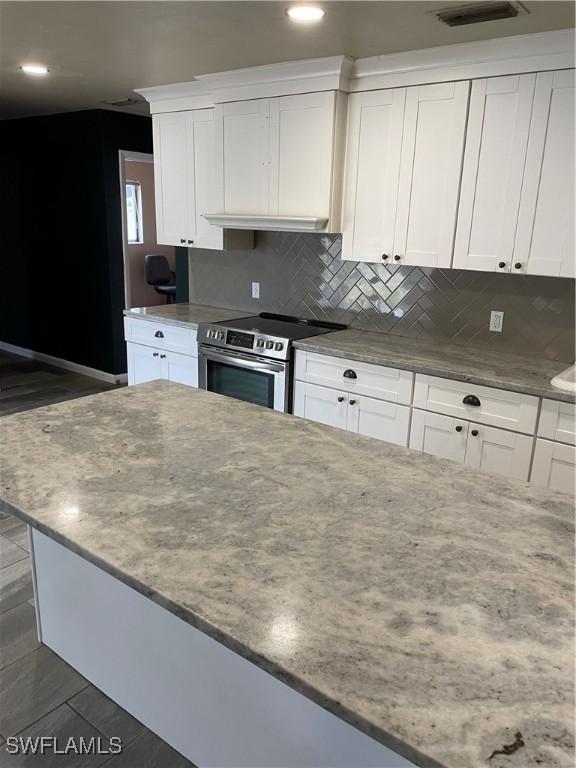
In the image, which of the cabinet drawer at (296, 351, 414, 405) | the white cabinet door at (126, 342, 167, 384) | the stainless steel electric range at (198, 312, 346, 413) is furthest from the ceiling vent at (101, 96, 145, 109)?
the cabinet drawer at (296, 351, 414, 405)

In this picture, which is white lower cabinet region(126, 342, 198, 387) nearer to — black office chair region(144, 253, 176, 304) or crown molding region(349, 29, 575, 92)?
crown molding region(349, 29, 575, 92)

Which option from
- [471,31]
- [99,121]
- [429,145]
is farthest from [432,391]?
[99,121]

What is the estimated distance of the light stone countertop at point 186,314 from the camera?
3.78 metres

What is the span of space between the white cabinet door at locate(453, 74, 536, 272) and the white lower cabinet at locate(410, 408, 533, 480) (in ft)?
2.51

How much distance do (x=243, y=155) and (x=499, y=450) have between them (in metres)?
2.18

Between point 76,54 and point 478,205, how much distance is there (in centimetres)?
215

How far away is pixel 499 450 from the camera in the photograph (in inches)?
104

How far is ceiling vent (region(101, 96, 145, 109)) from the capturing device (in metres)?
4.24

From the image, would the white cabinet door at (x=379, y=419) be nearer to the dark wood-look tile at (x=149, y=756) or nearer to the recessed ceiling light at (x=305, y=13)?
the dark wood-look tile at (x=149, y=756)

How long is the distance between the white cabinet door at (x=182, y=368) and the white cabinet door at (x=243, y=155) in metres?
0.97

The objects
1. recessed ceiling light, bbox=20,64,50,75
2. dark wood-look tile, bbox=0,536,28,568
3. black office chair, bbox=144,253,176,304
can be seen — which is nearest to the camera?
dark wood-look tile, bbox=0,536,28,568

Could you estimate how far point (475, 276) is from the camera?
310 centimetres

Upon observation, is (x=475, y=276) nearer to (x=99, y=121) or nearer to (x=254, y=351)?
(x=254, y=351)

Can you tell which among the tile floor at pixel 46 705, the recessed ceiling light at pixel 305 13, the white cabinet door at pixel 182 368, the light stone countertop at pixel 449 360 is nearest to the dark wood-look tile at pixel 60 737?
the tile floor at pixel 46 705
